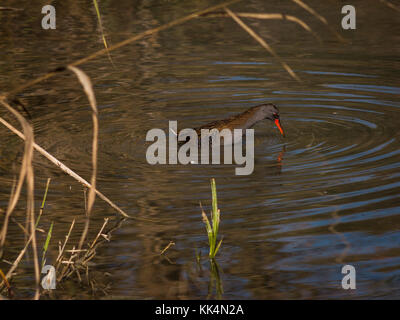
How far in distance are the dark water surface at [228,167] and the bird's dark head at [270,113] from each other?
0.26 meters

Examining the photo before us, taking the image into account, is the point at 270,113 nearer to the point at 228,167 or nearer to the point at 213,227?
the point at 228,167

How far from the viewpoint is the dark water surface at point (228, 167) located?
5.62m

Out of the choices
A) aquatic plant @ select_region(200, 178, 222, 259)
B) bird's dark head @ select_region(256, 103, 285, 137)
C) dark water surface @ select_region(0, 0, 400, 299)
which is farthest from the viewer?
bird's dark head @ select_region(256, 103, 285, 137)

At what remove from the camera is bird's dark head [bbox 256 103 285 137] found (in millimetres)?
9531

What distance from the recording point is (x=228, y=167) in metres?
8.31

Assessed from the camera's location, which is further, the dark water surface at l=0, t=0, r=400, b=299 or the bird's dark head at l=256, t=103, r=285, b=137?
the bird's dark head at l=256, t=103, r=285, b=137

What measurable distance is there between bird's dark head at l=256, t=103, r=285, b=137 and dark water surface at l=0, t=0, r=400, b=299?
26 centimetres

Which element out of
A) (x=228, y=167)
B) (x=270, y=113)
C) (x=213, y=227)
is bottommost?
(x=213, y=227)

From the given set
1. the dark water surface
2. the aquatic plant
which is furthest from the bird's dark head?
the aquatic plant

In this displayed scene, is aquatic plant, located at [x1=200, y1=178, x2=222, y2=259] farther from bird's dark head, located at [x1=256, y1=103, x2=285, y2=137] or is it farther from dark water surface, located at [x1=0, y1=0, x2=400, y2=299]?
bird's dark head, located at [x1=256, y1=103, x2=285, y2=137]

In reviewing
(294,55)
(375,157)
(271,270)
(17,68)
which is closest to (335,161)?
(375,157)

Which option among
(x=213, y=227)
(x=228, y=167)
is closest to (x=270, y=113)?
(x=228, y=167)

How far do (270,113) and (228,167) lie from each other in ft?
4.96
